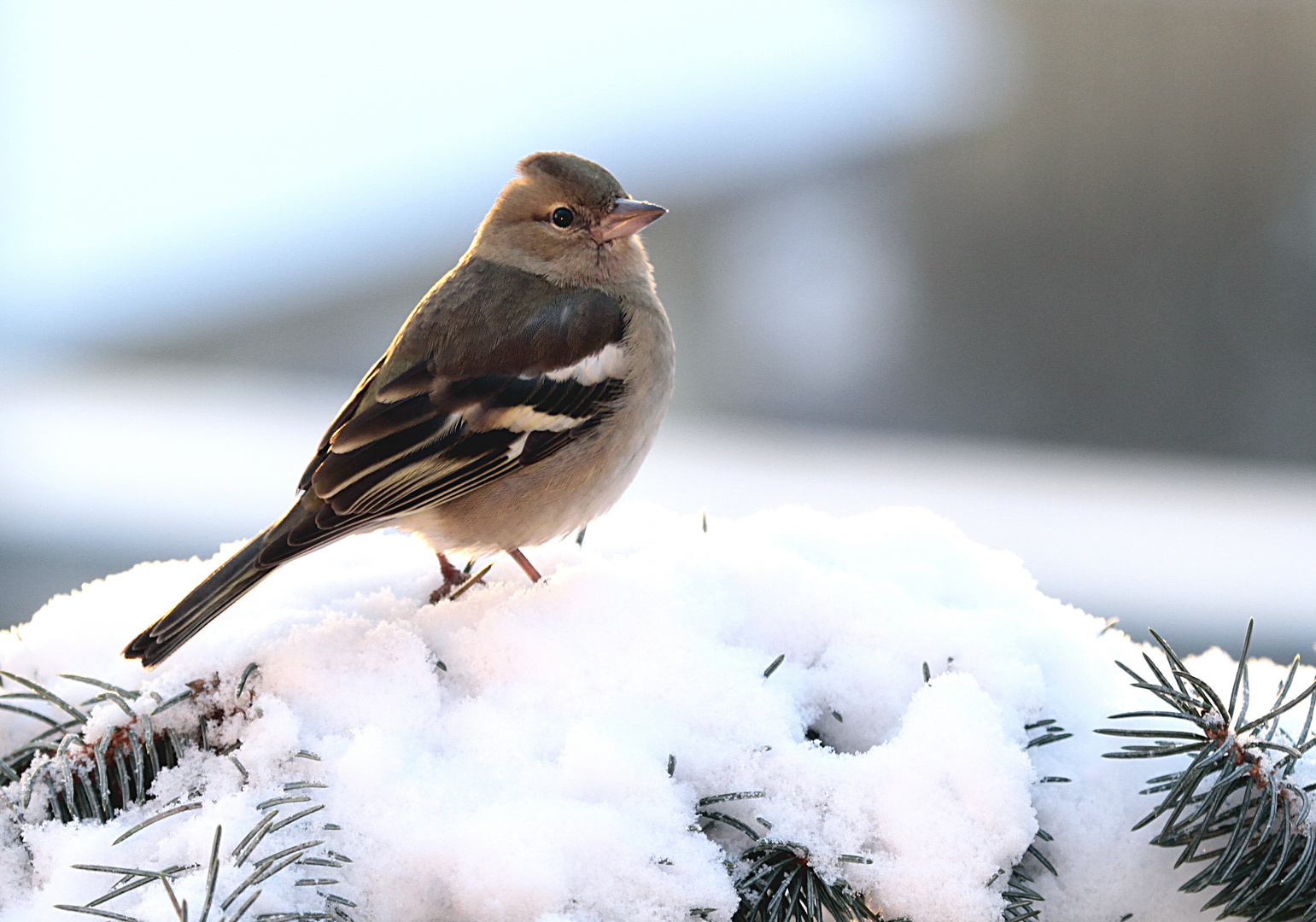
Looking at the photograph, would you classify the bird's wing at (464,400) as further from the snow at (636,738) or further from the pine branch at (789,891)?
the pine branch at (789,891)

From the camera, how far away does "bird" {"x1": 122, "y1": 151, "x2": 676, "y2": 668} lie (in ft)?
5.93

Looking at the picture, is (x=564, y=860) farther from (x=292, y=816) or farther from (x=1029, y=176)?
(x=1029, y=176)

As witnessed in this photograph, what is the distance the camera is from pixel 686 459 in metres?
5.17

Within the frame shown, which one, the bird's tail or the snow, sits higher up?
the bird's tail

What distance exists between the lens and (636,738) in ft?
3.70

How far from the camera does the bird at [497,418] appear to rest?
1807 mm

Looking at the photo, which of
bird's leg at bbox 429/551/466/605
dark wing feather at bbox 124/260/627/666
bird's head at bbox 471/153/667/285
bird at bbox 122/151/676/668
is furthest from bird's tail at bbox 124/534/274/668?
bird's head at bbox 471/153/667/285

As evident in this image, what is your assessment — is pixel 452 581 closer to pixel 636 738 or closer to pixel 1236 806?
pixel 636 738

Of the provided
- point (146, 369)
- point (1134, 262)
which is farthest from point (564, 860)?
point (146, 369)

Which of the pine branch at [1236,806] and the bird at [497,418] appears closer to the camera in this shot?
the pine branch at [1236,806]

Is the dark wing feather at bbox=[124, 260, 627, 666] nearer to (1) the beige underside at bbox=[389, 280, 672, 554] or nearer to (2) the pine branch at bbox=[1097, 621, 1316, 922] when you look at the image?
(1) the beige underside at bbox=[389, 280, 672, 554]

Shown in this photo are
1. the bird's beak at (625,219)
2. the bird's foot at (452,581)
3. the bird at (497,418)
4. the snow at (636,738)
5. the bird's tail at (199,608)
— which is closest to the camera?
the snow at (636,738)

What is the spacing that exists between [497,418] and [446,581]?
0.43 m

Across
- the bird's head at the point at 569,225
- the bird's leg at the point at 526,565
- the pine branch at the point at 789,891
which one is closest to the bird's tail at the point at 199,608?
the bird's leg at the point at 526,565
